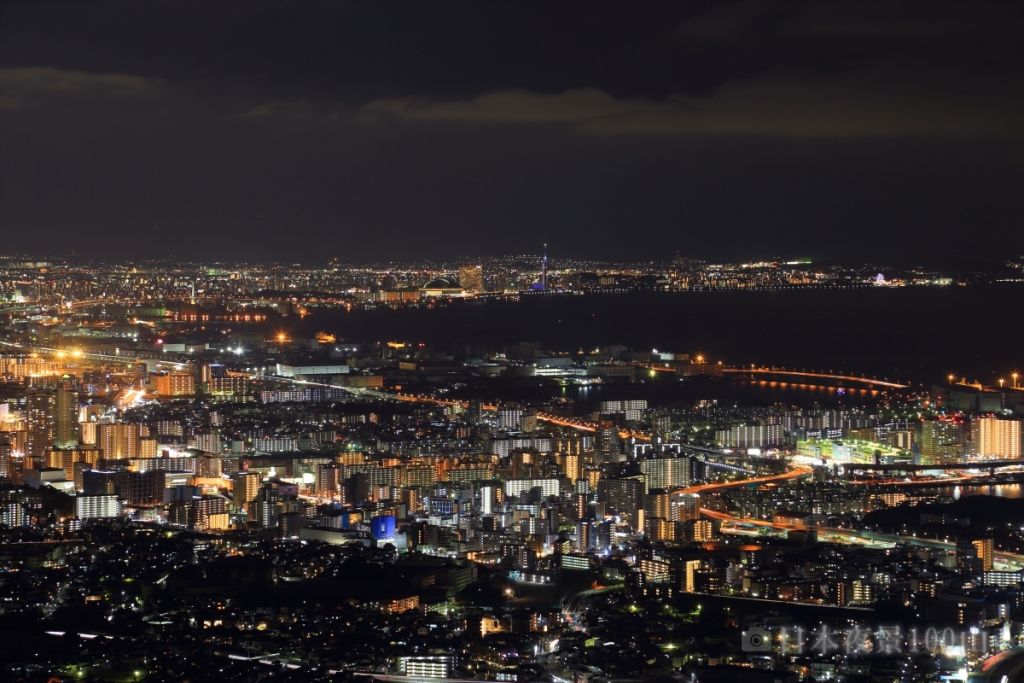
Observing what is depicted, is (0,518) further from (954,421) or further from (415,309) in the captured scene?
(415,309)

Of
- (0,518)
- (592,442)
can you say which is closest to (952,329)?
(592,442)

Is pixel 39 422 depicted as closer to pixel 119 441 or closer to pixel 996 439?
pixel 119 441

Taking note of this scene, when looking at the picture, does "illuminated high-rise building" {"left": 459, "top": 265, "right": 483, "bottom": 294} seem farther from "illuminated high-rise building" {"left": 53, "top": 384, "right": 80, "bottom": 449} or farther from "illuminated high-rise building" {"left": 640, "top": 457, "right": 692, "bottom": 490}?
"illuminated high-rise building" {"left": 640, "top": 457, "right": 692, "bottom": 490}

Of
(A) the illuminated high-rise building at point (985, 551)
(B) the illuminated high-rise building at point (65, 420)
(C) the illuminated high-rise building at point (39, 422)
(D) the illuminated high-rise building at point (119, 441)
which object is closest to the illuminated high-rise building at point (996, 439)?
(A) the illuminated high-rise building at point (985, 551)

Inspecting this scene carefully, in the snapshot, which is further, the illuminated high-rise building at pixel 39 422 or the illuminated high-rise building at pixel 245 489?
the illuminated high-rise building at pixel 39 422

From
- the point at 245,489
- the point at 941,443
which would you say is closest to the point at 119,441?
the point at 245,489

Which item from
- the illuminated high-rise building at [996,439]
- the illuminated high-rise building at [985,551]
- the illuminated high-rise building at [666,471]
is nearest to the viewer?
the illuminated high-rise building at [985,551]

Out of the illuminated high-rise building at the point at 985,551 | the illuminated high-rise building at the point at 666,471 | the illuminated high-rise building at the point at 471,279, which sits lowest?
the illuminated high-rise building at the point at 985,551

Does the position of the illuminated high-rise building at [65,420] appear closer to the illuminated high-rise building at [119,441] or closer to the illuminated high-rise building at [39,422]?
the illuminated high-rise building at [39,422]

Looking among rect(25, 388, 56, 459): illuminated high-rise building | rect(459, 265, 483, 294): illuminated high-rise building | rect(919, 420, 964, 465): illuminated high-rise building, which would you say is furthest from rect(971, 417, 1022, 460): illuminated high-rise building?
rect(459, 265, 483, 294): illuminated high-rise building
